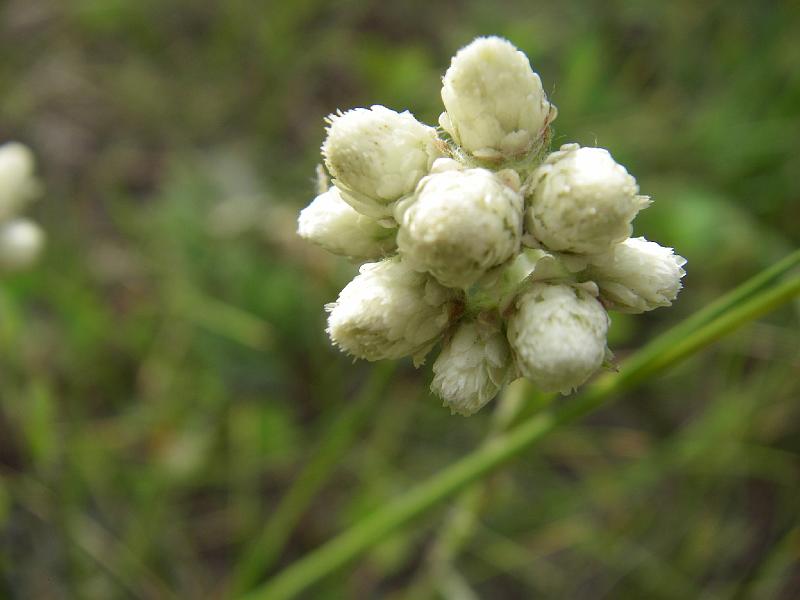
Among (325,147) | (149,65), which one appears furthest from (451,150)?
(149,65)

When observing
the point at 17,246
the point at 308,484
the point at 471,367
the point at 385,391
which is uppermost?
the point at 471,367

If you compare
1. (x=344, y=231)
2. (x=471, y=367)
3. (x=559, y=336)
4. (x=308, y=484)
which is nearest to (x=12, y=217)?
(x=308, y=484)

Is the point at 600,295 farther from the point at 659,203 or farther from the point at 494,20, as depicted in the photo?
the point at 494,20

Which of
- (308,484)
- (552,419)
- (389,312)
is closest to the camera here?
(389,312)

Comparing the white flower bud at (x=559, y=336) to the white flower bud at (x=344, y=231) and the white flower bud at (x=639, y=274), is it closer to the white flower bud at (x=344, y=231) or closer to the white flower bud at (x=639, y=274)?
the white flower bud at (x=639, y=274)

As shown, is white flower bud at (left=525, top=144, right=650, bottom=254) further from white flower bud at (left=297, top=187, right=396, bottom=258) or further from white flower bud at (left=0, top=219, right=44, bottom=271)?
white flower bud at (left=0, top=219, right=44, bottom=271)

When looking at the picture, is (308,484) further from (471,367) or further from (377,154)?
(377,154)

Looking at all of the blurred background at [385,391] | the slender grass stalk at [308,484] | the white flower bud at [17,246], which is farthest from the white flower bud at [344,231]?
the white flower bud at [17,246]

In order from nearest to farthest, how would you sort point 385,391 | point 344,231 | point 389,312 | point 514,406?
1. point 389,312
2. point 344,231
3. point 514,406
4. point 385,391
